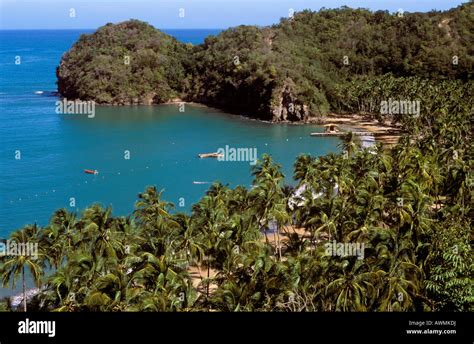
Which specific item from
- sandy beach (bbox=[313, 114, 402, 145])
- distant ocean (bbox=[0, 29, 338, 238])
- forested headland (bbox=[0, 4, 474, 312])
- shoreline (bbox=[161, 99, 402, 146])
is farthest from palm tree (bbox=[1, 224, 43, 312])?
shoreline (bbox=[161, 99, 402, 146])

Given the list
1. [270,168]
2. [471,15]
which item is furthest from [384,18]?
[270,168]

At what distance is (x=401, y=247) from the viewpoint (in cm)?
2962

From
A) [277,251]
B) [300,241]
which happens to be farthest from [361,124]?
[300,241]

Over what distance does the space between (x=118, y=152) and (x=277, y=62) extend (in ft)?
129

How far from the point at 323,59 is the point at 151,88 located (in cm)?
3850

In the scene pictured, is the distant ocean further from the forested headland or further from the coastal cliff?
the forested headland

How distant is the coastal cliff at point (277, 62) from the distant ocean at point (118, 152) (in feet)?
17.6

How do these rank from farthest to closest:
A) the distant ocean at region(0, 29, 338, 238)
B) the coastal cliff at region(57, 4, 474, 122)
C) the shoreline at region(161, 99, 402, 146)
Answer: the coastal cliff at region(57, 4, 474, 122)
the shoreline at region(161, 99, 402, 146)
the distant ocean at region(0, 29, 338, 238)

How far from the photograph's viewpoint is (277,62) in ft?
349

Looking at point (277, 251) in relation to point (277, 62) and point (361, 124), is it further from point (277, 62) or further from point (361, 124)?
point (277, 62)

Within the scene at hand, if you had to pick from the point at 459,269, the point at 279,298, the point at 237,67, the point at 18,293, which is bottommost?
the point at 18,293

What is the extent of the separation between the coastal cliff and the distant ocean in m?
5.36

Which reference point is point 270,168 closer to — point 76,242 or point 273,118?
point 76,242

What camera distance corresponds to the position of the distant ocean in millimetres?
61219
